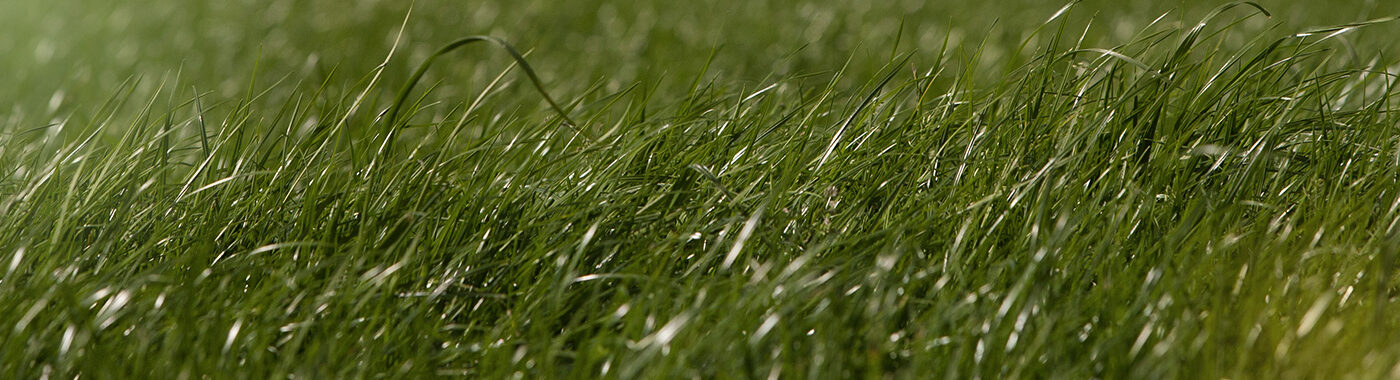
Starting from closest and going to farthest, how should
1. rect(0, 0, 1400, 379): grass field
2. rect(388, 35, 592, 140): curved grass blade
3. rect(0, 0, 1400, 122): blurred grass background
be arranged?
1. rect(0, 0, 1400, 379): grass field
2. rect(388, 35, 592, 140): curved grass blade
3. rect(0, 0, 1400, 122): blurred grass background

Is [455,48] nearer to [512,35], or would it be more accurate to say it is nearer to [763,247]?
[763,247]

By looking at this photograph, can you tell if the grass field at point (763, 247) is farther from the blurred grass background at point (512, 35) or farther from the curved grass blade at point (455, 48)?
the blurred grass background at point (512, 35)

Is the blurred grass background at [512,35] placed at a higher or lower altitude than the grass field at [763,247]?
lower

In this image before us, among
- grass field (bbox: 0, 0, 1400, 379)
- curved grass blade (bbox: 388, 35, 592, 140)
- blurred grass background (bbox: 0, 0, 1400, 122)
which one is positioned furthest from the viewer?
blurred grass background (bbox: 0, 0, 1400, 122)

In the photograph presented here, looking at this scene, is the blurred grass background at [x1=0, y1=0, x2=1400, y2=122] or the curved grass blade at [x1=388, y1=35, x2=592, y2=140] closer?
the curved grass blade at [x1=388, y1=35, x2=592, y2=140]

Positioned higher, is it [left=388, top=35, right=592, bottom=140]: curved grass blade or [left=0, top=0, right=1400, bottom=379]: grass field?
[left=388, top=35, right=592, bottom=140]: curved grass blade

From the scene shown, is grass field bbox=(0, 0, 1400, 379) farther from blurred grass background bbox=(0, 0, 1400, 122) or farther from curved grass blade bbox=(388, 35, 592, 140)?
blurred grass background bbox=(0, 0, 1400, 122)

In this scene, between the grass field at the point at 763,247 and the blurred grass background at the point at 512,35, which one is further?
the blurred grass background at the point at 512,35

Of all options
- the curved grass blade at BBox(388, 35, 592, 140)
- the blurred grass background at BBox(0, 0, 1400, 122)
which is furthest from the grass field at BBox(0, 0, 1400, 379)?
the blurred grass background at BBox(0, 0, 1400, 122)

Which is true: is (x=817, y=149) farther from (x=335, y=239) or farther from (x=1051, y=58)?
(x=335, y=239)

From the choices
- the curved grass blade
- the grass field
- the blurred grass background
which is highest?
the curved grass blade

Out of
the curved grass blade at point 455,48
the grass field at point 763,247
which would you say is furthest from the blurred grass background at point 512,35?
the curved grass blade at point 455,48

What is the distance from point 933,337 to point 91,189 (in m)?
1.45

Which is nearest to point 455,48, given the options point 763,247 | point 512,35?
point 763,247
